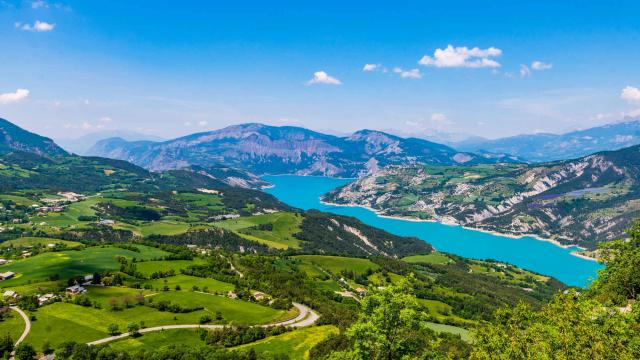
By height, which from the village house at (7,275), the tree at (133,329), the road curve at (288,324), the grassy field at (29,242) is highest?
the village house at (7,275)

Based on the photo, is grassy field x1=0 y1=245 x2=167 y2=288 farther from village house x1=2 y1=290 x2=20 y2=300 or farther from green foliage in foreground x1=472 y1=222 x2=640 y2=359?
green foliage in foreground x1=472 y1=222 x2=640 y2=359

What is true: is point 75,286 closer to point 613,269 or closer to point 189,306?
point 189,306

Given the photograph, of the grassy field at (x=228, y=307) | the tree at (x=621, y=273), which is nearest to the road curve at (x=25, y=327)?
the grassy field at (x=228, y=307)

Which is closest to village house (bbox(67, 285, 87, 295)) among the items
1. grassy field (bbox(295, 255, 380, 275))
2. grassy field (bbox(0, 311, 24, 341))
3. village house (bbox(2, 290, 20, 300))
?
village house (bbox(2, 290, 20, 300))

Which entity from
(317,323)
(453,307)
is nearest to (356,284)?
(453,307)

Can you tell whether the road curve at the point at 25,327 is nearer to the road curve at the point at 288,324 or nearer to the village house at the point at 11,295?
the village house at the point at 11,295

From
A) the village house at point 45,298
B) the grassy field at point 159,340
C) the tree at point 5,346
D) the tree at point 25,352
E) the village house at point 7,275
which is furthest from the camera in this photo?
the village house at point 7,275
